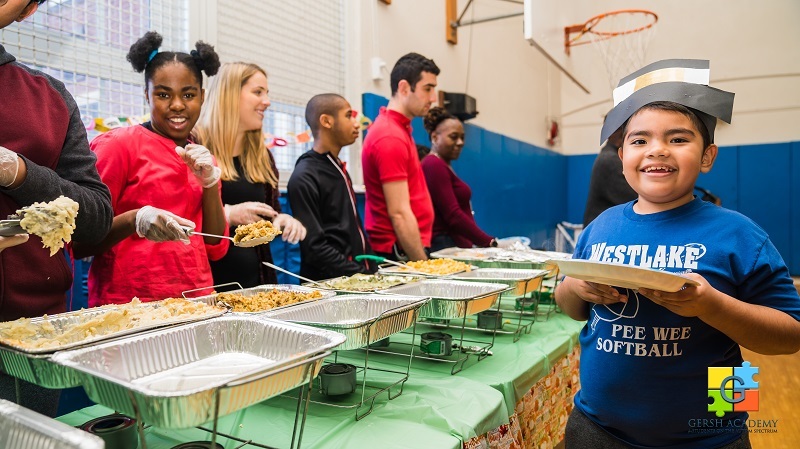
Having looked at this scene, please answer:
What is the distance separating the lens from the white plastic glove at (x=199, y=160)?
4.62 ft

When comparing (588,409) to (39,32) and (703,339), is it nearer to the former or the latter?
(703,339)

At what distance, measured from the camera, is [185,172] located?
151cm

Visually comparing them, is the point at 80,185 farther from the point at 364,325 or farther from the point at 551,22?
the point at 551,22

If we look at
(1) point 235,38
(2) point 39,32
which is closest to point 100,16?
(2) point 39,32

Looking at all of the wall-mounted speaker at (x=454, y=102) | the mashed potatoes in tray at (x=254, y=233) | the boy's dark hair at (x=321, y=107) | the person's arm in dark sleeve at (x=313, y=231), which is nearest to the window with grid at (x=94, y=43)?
the boy's dark hair at (x=321, y=107)

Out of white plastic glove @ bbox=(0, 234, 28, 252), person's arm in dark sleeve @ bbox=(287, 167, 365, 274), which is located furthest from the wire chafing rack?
person's arm in dark sleeve @ bbox=(287, 167, 365, 274)

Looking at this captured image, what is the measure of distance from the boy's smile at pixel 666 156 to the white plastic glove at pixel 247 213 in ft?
3.72

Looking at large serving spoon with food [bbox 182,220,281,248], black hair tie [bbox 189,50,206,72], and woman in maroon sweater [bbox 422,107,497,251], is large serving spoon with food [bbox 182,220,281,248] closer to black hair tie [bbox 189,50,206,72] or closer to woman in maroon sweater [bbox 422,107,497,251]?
black hair tie [bbox 189,50,206,72]

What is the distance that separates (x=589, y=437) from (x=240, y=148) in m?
1.55

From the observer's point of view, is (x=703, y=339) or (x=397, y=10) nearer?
(x=703, y=339)

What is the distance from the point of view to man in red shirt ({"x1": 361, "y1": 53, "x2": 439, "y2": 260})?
234 cm

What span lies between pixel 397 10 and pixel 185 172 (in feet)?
10.2

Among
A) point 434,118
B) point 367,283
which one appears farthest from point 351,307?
point 434,118

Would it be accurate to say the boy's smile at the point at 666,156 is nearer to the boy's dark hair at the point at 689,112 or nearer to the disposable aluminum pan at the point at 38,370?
the boy's dark hair at the point at 689,112
